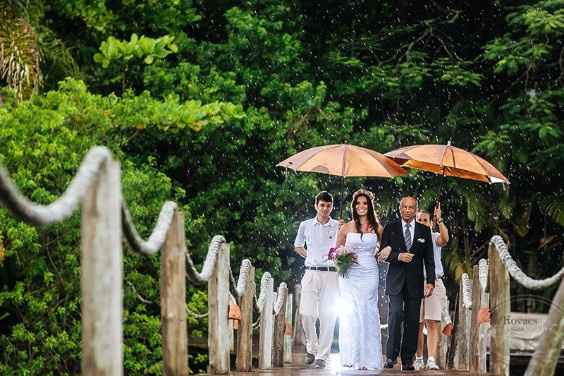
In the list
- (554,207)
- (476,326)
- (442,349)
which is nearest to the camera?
(476,326)

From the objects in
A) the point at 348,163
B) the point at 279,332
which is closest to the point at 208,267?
the point at 348,163

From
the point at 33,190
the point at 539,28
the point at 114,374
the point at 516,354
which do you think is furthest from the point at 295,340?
the point at 114,374

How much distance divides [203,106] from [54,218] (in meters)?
16.2

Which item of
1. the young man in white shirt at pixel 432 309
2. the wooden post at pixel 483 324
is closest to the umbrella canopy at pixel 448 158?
the young man in white shirt at pixel 432 309

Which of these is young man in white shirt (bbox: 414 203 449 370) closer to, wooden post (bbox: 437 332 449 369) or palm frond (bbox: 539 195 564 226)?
wooden post (bbox: 437 332 449 369)

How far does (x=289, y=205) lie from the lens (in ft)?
79.4

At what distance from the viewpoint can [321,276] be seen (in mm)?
14828

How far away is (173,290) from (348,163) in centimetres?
Result: 648

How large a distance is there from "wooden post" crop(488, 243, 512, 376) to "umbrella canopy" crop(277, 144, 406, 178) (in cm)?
346

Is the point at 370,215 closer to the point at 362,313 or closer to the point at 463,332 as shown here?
the point at 362,313

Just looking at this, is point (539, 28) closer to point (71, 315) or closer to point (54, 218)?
point (71, 315)

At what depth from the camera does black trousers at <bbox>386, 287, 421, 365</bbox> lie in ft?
43.2

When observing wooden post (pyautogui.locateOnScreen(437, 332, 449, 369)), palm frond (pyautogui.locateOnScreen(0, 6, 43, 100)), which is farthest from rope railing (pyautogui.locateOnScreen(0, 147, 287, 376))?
palm frond (pyautogui.locateOnScreen(0, 6, 43, 100))

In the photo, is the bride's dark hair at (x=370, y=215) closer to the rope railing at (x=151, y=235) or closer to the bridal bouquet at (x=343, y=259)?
the bridal bouquet at (x=343, y=259)
